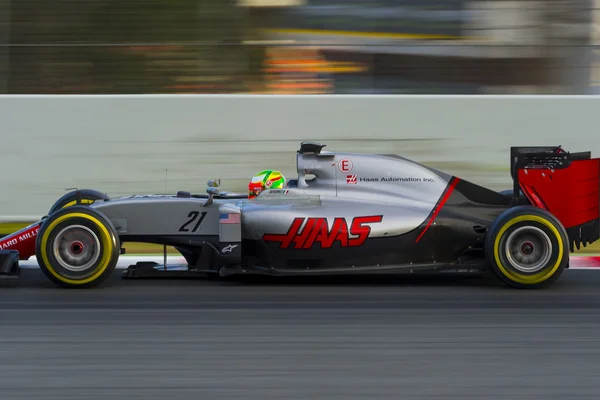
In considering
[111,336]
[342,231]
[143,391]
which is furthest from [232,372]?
[342,231]

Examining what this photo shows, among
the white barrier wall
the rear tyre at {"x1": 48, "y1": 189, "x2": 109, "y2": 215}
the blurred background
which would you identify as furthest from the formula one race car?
the blurred background

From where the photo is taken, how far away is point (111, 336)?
594cm

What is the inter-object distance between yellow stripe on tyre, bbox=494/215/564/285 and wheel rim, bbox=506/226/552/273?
0.05m

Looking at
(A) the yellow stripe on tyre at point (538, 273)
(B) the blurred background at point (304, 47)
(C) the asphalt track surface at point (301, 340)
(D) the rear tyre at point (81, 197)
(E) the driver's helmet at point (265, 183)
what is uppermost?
(B) the blurred background at point (304, 47)

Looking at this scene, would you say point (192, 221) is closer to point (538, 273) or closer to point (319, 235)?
point (319, 235)

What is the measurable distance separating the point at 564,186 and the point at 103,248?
359cm

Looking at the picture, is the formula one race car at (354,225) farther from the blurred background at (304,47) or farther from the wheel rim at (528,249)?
the blurred background at (304,47)

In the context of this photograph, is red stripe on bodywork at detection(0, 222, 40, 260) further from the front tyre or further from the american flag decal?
the american flag decal

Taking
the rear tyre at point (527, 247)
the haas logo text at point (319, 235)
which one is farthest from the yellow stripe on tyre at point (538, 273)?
the haas logo text at point (319, 235)

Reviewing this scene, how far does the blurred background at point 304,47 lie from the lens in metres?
11.3

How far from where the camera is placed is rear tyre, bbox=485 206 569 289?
7.39 meters

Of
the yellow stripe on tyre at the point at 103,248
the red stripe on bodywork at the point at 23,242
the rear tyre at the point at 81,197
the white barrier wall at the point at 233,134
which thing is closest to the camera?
the yellow stripe on tyre at the point at 103,248

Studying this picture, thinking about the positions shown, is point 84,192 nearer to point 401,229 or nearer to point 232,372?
point 401,229

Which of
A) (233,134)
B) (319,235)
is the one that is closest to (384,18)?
(233,134)
